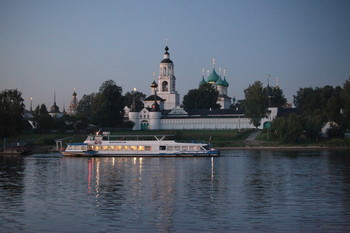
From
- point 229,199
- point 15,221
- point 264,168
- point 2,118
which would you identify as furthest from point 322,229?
point 2,118

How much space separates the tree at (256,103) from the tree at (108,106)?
2856cm

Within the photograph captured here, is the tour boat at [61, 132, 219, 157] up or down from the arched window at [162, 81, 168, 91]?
down

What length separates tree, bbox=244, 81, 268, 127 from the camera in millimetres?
121625

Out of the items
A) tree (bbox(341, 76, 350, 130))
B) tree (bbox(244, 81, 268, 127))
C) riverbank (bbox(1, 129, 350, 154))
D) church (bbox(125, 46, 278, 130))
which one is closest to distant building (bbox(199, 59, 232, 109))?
church (bbox(125, 46, 278, 130))

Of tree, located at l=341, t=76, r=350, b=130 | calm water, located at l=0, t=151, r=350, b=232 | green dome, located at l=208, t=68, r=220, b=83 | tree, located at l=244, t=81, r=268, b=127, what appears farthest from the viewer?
green dome, located at l=208, t=68, r=220, b=83

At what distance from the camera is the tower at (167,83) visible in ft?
536

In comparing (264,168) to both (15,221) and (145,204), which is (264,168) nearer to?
(145,204)

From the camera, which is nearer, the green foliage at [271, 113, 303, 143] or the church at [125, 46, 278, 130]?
the green foliage at [271, 113, 303, 143]

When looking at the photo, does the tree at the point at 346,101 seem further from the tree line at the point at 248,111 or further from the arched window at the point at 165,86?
the arched window at the point at 165,86

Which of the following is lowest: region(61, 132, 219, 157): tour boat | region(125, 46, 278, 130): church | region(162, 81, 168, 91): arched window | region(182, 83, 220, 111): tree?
region(61, 132, 219, 157): tour boat

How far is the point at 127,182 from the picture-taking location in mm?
43750

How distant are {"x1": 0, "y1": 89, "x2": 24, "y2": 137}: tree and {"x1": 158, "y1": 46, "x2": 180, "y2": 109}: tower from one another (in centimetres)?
5621

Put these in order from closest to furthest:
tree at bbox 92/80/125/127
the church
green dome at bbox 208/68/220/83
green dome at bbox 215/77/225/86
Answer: tree at bbox 92/80/125/127 → the church → green dome at bbox 215/77/225/86 → green dome at bbox 208/68/220/83

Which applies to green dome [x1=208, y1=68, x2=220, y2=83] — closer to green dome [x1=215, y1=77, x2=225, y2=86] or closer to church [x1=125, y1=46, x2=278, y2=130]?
green dome [x1=215, y1=77, x2=225, y2=86]
